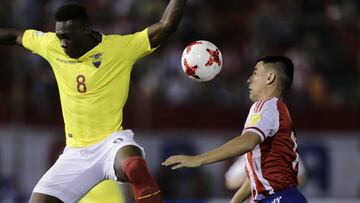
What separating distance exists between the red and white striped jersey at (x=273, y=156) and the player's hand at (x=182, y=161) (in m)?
0.82

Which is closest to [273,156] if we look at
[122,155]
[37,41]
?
[122,155]

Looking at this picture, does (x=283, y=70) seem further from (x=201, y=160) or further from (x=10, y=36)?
(x=10, y=36)

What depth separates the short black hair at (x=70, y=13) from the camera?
8.73 m

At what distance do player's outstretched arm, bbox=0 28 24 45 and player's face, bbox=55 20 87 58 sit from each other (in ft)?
2.23

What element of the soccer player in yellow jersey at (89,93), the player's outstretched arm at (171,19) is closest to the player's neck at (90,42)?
the soccer player in yellow jersey at (89,93)

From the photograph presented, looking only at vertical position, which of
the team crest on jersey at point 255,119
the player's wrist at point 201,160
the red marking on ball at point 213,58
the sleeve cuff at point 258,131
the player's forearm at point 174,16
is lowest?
the player's wrist at point 201,160

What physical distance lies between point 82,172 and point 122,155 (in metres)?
0.49

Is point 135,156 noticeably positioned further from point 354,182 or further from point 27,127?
point 354,182

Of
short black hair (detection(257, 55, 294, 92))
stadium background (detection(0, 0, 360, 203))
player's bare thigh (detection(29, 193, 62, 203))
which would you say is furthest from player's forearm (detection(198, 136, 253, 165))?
stadium background (detection(0, 0, 360, 203))

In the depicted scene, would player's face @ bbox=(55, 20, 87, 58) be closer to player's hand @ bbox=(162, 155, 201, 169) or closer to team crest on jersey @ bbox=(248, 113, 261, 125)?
team crest on jersey @ bbox=(248, 113, 261, 125)

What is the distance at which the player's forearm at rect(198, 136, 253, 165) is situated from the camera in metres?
6.93

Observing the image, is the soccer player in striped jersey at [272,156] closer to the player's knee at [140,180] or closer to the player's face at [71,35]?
the player's knee at [140,180]

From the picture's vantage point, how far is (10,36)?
933cm

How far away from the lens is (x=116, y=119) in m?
8.79
